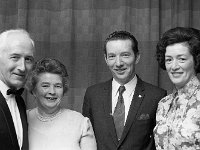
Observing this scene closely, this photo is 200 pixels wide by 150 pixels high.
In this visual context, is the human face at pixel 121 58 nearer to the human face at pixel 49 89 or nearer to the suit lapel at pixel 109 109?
the suit lapel at pixel 109 109

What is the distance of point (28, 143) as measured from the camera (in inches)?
89.7

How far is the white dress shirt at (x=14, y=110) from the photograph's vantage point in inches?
85.8

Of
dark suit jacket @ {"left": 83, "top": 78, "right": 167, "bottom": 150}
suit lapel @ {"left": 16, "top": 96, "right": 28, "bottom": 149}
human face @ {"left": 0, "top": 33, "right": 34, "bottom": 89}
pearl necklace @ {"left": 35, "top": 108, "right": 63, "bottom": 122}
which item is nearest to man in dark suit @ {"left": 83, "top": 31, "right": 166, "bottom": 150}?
dark suit jacket @ {"left": 83, "top": 78, "right": 167, "bottom": 150}

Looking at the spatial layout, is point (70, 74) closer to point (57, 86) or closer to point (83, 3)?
point (83, 3)

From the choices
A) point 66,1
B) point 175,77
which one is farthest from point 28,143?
point 66,1

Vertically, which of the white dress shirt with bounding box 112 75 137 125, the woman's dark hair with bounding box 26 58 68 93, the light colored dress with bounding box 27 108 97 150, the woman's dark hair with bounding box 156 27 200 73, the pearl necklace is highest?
the woman's dark hair with bounding box 156 27 200 73

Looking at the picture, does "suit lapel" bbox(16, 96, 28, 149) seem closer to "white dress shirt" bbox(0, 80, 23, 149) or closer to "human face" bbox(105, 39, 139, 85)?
"white dress shirt" bbox(0, 80, 23, 149)

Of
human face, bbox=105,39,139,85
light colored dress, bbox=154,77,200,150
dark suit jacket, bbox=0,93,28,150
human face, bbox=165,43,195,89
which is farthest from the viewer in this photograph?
human face, bbox=105,39,139,85

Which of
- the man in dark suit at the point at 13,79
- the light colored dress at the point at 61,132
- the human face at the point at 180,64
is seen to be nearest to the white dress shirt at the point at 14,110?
the man in dark suit at the point at 13,79

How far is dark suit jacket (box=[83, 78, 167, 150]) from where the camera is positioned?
2.54 meters

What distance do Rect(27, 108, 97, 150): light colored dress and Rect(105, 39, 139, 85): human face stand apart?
1.23 ft

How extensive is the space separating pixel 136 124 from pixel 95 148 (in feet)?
0.96

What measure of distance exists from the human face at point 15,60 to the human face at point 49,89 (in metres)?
0.30

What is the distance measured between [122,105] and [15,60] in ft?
2.67
